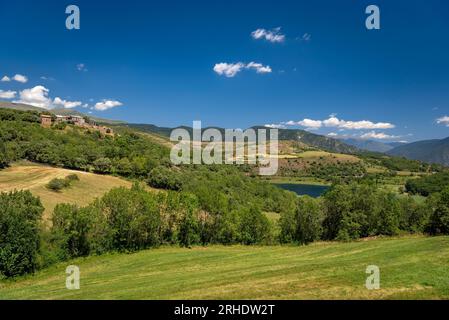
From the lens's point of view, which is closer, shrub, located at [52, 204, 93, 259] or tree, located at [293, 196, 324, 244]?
shrub, located at [52, 204, 93, 259]

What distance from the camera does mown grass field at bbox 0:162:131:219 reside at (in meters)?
60.3

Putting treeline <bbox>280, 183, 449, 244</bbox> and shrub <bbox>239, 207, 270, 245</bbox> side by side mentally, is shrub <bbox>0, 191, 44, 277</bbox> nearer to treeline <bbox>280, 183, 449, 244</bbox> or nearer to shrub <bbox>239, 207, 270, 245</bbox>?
shrub <bbox>239, 207, 270, 245</bbox>

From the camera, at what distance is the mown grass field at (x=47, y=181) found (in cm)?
6026

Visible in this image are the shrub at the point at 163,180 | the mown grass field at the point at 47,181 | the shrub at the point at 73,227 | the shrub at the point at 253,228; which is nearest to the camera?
the shrub at the point at 73,227

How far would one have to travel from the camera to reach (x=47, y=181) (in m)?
68.1

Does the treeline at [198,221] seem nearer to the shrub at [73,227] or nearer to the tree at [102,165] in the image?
the shrub at [73,227]

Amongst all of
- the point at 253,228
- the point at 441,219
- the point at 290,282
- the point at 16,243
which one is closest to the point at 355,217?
the point at 441,219

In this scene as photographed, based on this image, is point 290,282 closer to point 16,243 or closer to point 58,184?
point 16,243

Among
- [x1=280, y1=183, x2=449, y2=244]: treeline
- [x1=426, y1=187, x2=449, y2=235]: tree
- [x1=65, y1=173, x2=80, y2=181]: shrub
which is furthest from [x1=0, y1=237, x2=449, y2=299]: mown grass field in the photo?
[x1=65, y1=173, x2=80, y2=181]: shrub

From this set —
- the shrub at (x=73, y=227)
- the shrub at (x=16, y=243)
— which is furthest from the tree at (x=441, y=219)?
the shrub at (x=16, y=243)

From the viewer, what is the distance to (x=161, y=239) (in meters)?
41.4

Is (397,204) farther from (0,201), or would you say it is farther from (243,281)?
(0,201)
